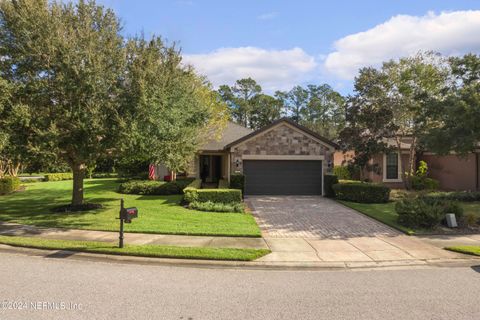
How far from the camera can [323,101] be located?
83625mm

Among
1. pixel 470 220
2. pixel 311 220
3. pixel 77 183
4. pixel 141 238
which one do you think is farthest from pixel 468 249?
pixel 77 183

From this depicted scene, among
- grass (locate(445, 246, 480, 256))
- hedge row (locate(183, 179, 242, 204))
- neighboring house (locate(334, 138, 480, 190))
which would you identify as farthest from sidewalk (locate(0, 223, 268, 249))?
neighboring house (locate(334, 138, 480, 190))

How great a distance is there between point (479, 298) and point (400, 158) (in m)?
20.4

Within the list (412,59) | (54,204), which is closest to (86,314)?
(54,204)

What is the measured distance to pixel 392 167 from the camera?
26719 mm

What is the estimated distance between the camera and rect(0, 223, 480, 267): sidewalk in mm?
8859

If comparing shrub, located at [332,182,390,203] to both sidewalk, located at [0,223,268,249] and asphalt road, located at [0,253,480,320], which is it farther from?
asphalt road, located at [0,253,480,320]

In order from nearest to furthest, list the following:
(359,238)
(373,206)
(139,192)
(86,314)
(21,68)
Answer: (86,314), (359,238), (21,68), (373,206), (139,192)

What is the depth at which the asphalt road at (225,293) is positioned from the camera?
555 cm

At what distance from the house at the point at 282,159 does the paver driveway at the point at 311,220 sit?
6.57 ft

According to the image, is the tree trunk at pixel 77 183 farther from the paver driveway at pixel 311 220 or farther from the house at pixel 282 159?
the house at pixel 282 159

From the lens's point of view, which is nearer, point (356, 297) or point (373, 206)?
point (356, 297)

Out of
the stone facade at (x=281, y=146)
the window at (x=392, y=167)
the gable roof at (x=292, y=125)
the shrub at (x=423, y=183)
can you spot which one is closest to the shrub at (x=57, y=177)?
the gable roof at (x=292, y=125)

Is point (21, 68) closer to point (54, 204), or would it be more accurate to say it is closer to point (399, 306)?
point (54, 204)
